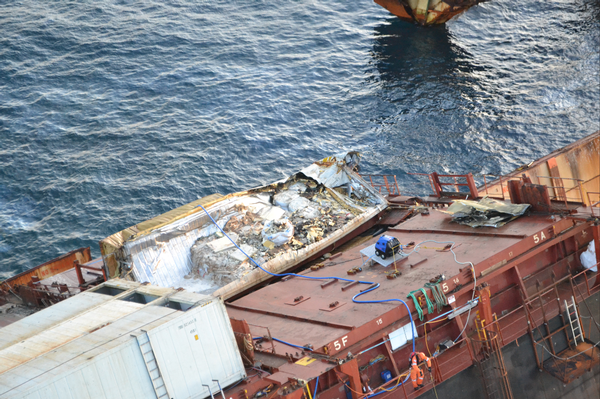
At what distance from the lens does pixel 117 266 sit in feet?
67.1

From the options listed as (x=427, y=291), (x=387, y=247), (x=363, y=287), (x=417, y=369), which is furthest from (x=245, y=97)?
(x=417, y=369)

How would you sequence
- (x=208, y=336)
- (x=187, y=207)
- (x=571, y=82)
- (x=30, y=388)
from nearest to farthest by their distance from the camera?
(x=30, y=388) → (x=208, y=336) → (x=187, y=207) → (x=571, y=82)

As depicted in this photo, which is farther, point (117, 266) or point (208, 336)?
point (117, 266)

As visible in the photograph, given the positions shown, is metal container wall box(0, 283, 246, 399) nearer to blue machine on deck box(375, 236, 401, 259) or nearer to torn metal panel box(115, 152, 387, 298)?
blue machine on deck box(375, 236, 401, 259)

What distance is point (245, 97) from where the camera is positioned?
42375 mm

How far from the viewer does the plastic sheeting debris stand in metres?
17.4

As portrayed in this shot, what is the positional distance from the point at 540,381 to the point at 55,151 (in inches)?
1217

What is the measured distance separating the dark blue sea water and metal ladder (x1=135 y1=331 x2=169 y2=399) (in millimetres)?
20718

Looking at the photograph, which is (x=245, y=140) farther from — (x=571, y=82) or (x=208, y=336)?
(x=208, y=336)

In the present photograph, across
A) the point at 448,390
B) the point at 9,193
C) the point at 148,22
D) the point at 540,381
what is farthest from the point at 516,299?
the point at 148,22

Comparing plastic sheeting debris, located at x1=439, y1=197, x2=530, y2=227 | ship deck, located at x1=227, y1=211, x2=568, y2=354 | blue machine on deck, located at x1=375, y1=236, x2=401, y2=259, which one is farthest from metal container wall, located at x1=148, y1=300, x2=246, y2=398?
plastic sheeting debris, located at x1=439, y1=197, x2=530, y2=227

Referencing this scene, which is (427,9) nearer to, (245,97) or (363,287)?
(245,97)

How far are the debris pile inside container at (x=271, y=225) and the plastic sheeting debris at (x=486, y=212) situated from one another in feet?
17.6

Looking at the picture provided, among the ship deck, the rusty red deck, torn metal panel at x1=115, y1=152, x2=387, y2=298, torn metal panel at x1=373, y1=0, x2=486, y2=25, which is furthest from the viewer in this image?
torn metal panel at x1=373, y1=0, x2=486, y2=25
